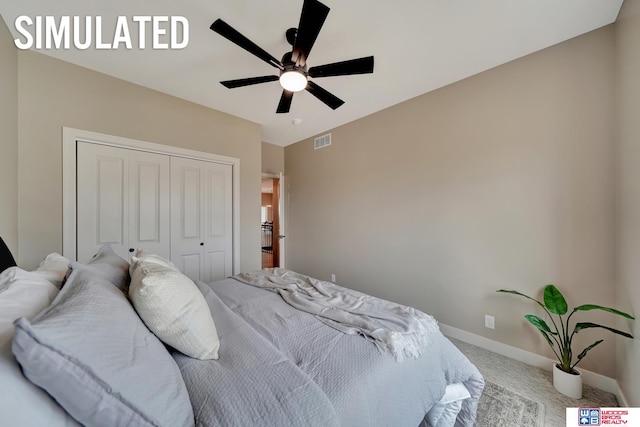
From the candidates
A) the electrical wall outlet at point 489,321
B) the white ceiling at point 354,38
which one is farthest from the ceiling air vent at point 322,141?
the electrical wall outlet at point 489,321

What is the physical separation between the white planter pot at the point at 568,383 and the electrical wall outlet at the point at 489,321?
0.50 metres

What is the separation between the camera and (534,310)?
200 centimetres

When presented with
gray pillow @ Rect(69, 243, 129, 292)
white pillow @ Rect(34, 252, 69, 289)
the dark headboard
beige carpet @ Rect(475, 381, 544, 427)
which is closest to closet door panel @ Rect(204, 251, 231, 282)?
gray pillow @ Rect(69, 243, 129, 292)

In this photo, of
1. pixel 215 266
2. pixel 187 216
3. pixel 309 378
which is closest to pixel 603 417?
pixel 309 378

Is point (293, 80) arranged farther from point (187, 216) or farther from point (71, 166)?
point (71, 166)

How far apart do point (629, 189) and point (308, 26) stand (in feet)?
7.43

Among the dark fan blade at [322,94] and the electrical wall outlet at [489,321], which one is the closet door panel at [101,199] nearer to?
the dark fan blade at [322,94]

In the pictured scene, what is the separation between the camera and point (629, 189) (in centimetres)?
149

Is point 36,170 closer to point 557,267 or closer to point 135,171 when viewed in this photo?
point 135,171

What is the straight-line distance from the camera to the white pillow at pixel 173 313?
896mm

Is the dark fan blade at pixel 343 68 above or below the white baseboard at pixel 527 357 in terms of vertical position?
above

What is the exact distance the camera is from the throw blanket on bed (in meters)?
1.16

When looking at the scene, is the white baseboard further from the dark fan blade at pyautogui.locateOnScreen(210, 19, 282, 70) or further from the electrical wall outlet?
the dark fan blade at pyautogui.locateOnScreen(210, 19, 282, 70)

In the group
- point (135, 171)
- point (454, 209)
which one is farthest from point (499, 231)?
point (135, 171)
